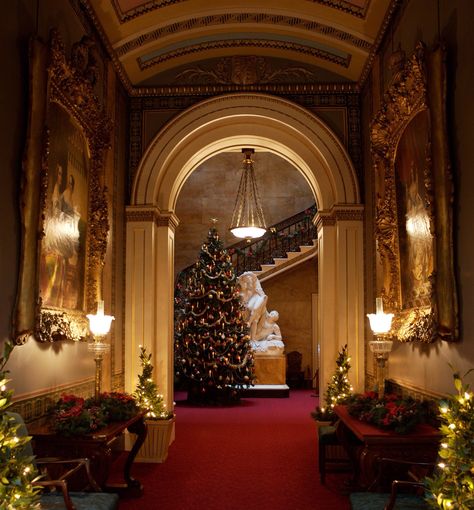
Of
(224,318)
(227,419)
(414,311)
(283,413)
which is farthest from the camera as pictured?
(224,318)

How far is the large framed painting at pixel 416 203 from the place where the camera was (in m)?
4.98

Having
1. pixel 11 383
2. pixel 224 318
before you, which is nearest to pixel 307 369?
pixel 224 318

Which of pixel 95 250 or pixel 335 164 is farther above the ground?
pixel 335 164

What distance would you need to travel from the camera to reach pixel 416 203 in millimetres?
6062

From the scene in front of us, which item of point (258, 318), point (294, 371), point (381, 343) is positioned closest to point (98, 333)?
point (381, 343)

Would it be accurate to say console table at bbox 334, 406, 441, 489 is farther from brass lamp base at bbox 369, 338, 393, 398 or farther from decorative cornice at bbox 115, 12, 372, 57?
decorative cornice at bbox 115, 12, 372, 57

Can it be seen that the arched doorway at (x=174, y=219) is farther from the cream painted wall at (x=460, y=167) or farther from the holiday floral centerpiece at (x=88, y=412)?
the cream painted wall at (x=460, y=167)

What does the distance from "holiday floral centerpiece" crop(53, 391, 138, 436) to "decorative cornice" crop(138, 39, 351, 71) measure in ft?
15.6

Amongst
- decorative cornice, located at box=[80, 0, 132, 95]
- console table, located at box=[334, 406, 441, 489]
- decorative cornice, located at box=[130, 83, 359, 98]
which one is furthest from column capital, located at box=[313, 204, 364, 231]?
console table, located at box=[334, 406, 441, 489]

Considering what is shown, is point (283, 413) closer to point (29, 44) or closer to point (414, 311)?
point (414, 311)

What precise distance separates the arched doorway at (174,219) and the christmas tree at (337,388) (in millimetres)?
316

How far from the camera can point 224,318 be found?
1402 cm

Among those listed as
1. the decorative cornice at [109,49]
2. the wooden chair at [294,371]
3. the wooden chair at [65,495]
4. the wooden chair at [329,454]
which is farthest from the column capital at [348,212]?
the wooden chair at [294,371]

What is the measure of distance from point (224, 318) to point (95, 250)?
23.1 ft
